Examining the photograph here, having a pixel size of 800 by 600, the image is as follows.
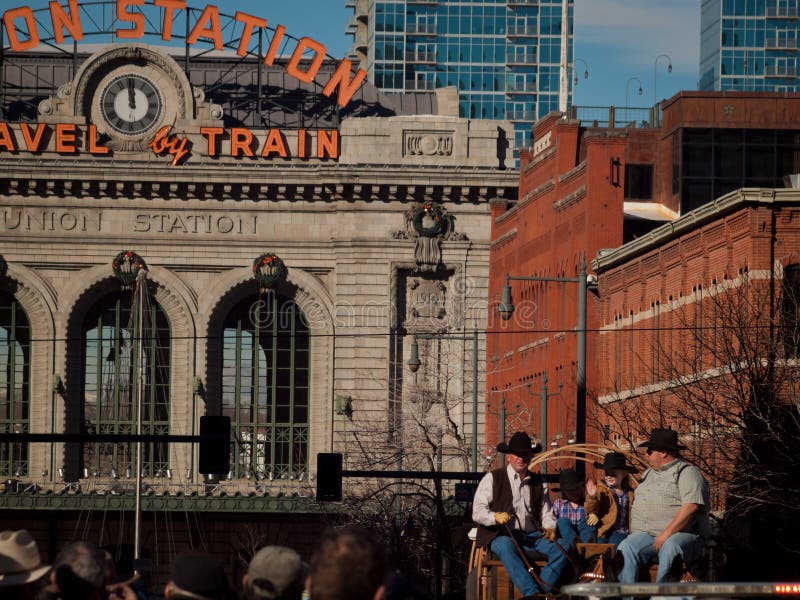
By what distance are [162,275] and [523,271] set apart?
1659 cm

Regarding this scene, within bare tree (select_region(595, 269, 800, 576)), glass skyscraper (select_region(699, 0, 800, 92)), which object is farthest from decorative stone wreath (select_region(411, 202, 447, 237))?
glass skyscraper (select_region(699, 0, 800, 92))

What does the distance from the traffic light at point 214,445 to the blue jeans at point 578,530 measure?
1589 centimetres

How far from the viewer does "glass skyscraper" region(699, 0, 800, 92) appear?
181 metres

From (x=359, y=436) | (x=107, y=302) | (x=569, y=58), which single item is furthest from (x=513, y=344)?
(x=569, y=58)

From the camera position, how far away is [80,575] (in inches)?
468

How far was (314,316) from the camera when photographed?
8238 centimetres

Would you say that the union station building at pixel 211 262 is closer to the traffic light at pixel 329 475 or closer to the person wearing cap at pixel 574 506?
the traffic light at pixel 329 475

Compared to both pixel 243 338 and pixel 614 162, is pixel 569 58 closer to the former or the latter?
pixel 243 338

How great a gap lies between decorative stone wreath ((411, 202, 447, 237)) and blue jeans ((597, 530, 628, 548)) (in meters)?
60.4

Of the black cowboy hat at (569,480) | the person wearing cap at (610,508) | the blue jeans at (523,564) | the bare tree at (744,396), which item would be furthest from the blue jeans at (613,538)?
the bare tree at (744,396)

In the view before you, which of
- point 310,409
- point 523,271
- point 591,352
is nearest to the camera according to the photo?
point 591,352

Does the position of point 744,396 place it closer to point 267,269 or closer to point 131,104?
point 267,269

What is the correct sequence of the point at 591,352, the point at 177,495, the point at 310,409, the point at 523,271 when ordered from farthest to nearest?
the point at 310,409 → the point at 177,495 → the point at 523,271 → the point at 591,352

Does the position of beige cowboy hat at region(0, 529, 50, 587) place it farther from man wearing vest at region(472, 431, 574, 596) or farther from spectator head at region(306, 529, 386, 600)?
man wearing vest at region(472, 431, 574, 596)
